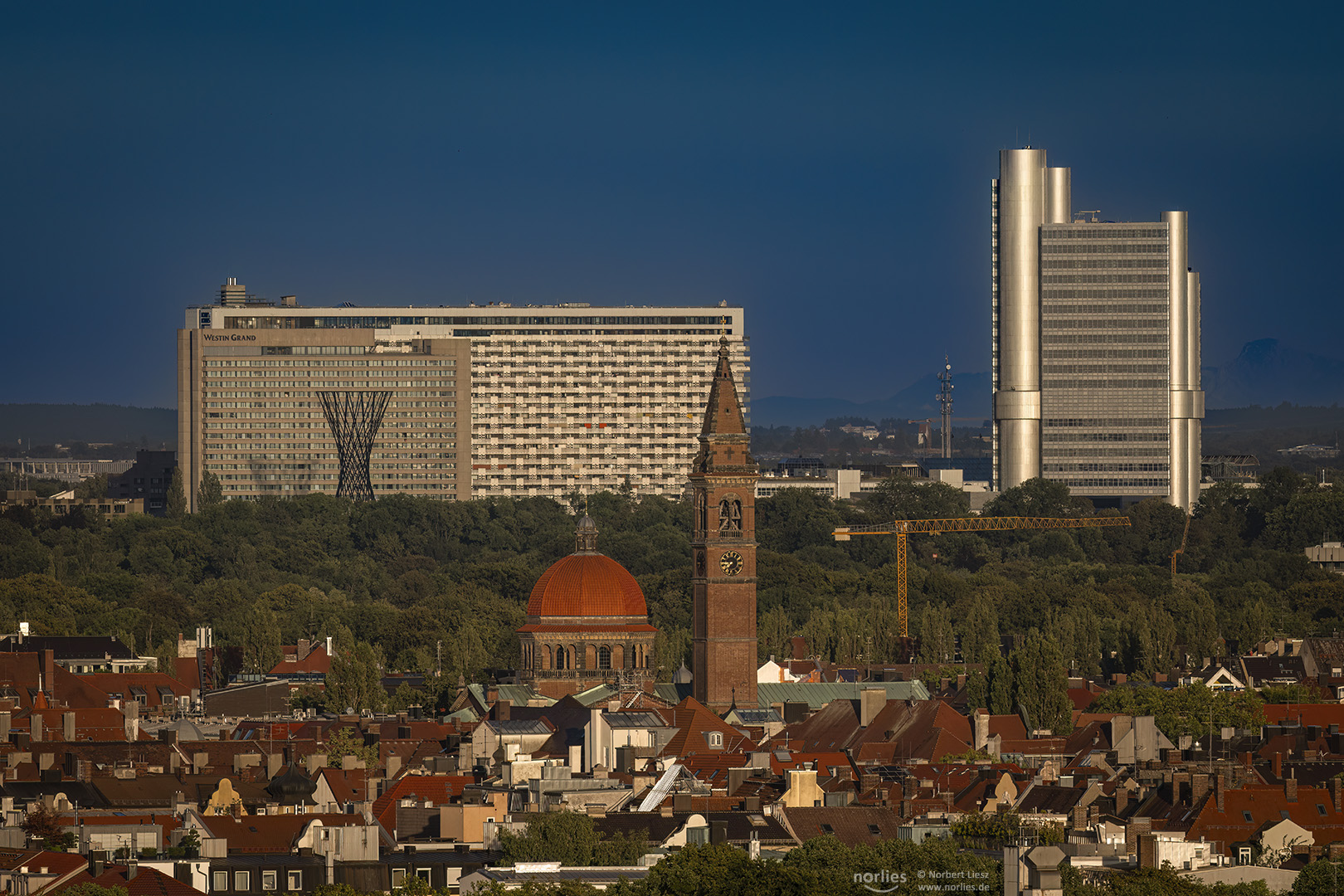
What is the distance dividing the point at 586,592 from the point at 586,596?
16 centimetres

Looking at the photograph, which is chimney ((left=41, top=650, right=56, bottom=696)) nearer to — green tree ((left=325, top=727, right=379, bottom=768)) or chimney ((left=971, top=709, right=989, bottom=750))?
green tree ((left=325, top=727, right=379, bottom=768))

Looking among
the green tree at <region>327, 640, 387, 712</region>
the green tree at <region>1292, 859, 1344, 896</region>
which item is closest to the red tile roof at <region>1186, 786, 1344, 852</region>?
A: the green tree at <region>1292, 859, 1344, 896</region>

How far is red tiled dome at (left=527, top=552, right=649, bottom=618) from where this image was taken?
159625 mm

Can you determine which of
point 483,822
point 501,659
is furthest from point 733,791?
point 501,659

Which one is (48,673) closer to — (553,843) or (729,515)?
(729,515)

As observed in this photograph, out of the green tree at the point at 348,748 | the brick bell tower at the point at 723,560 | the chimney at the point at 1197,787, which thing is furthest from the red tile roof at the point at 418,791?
the brick bell tower at the point at 723,560

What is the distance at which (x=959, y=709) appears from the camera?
158 metres

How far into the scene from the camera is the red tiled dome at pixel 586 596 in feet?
524

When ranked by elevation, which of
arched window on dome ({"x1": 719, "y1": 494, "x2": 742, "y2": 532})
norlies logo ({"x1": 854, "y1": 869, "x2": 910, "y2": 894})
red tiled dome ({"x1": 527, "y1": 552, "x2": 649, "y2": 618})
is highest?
arched window on dome ({"x1": 719, "y1": 494, "x2": 742, "y2": 532})

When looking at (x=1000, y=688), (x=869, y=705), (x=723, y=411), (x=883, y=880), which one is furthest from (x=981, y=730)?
(x=883, y=880)

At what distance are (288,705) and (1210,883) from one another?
96.0 metres

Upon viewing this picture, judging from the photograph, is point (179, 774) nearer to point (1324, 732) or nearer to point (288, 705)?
point (1324, 732)

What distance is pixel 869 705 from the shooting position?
143m

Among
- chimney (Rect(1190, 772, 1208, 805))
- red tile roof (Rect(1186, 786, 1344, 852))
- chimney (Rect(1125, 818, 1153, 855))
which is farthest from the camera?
chimney (Rect(1190, 772, 1208, 805))
